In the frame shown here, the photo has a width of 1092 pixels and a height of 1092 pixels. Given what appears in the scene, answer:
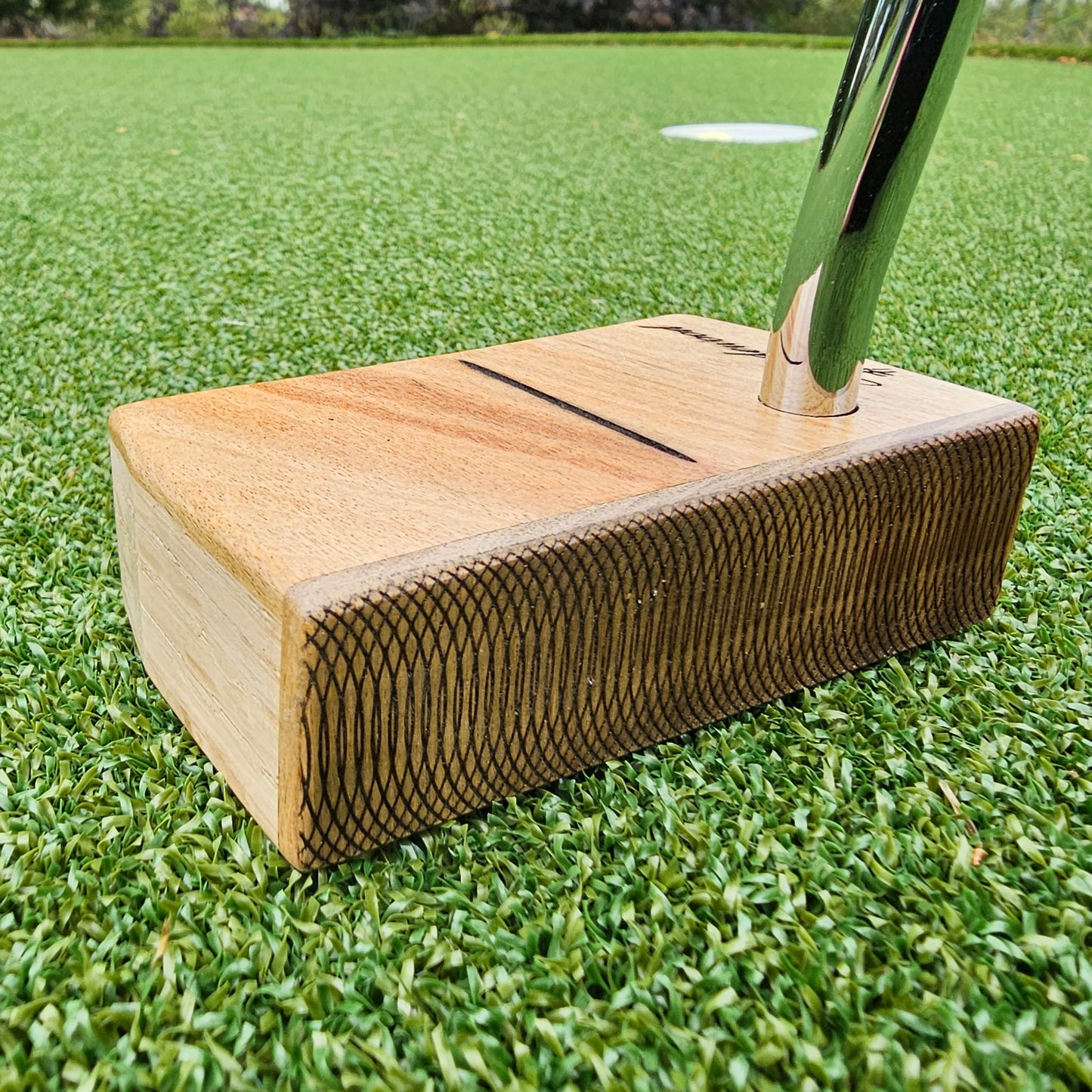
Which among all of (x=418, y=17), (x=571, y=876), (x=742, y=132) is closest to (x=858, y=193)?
(x=571, y=876)

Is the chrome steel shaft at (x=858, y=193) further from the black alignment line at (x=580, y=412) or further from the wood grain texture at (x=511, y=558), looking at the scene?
the black alignment line at (x=580, y=412)

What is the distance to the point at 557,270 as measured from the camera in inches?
104

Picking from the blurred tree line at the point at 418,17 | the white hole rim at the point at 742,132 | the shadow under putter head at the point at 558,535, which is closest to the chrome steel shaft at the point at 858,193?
the shadow under putter head at the point at 558,535

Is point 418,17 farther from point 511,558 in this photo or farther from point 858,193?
point 511,558

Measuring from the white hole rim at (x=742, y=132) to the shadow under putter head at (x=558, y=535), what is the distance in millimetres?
3933

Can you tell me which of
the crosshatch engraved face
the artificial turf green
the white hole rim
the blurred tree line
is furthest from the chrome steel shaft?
the blurred tree line

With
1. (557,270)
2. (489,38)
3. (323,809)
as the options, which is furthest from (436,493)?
(489,38)

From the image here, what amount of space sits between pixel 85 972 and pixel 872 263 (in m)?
0.91

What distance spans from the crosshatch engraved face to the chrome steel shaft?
126 millimetres

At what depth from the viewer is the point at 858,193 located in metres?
0.97

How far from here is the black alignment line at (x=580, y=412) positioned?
983mm

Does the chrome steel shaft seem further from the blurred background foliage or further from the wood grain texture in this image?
the blurred background foliage

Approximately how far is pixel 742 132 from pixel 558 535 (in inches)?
185

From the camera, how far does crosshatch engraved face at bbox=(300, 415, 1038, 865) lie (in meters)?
0.78
